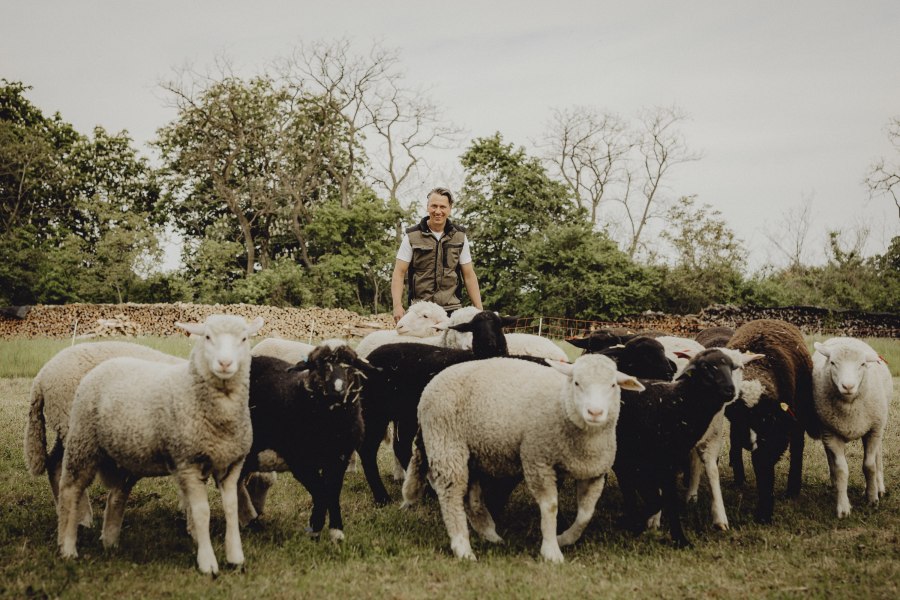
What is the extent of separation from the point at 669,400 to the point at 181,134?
106 ft

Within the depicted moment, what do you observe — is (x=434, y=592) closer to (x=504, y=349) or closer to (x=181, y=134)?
(x=504, y=349)

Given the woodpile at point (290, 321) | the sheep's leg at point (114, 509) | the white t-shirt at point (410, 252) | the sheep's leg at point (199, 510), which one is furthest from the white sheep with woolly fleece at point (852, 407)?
the woodpile at point (290, 321)

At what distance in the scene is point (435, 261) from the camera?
25.1 feet

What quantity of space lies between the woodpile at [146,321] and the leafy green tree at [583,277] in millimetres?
7527

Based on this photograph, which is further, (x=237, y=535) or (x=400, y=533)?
(x=400, y=533)

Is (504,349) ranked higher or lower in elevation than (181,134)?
lower

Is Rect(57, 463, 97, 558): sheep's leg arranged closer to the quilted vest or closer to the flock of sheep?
the flock of sheep

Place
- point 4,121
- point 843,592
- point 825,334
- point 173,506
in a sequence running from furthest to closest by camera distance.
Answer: point 4,121 → point 825,334 → point 173,506 → point 843,592

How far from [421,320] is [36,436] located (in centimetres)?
380

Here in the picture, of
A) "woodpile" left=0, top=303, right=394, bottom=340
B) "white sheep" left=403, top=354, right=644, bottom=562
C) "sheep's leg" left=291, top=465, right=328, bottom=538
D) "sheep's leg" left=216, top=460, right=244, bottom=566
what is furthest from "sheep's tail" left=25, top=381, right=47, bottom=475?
"woodpile" left=0, top=303, right=394, bottom=340

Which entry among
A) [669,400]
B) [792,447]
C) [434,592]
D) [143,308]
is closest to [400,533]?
[434,592]

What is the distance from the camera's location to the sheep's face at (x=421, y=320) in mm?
7449

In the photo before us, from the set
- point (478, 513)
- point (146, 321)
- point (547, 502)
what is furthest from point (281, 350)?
point (146, 321)

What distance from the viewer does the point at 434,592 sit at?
4.02m
